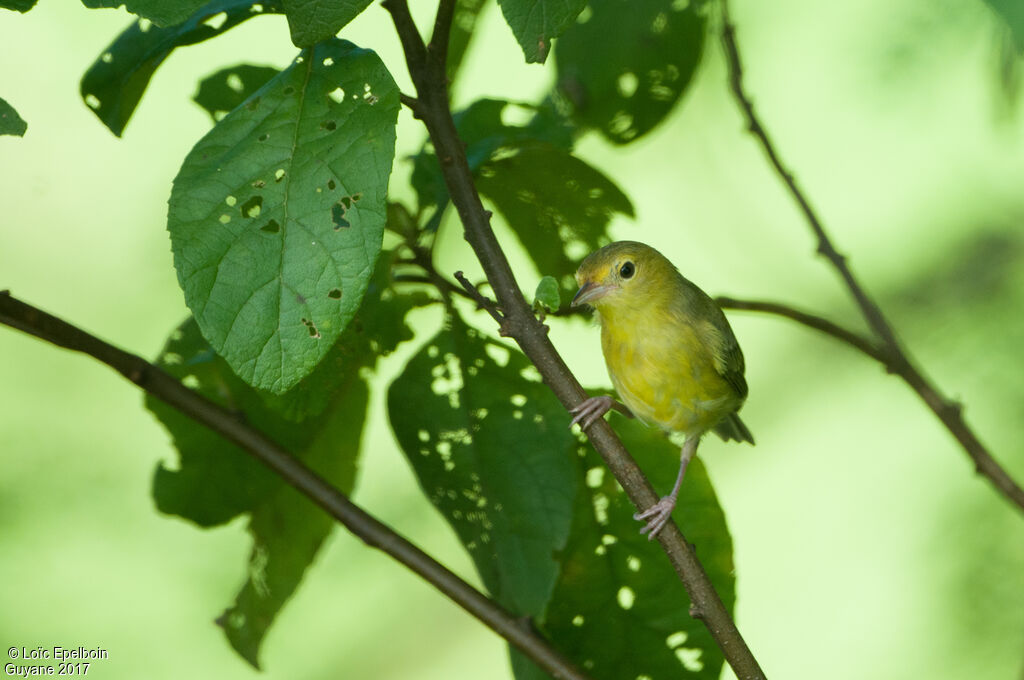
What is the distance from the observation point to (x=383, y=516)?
4582mm

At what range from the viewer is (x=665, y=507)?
1866mm

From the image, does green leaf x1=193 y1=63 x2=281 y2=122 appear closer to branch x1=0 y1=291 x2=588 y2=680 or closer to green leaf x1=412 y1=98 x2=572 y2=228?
green leaf x1=412 y1=98 x2=572 y2=228

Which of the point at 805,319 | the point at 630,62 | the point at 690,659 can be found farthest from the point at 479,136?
the point at 690,659

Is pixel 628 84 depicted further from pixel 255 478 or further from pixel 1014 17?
pixel 1014 17

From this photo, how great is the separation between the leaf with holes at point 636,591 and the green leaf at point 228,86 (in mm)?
1150

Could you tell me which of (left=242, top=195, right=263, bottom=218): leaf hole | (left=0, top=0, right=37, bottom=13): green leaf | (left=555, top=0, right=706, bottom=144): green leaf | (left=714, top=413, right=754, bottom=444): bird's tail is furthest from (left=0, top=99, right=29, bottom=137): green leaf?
(left=714, top=413, right=754, bottom=444): bird's tail

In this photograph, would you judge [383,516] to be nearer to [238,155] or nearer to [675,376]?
[675,376]

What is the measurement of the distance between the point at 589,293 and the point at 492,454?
22.8 inches

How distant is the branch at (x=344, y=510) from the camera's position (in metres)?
1.92

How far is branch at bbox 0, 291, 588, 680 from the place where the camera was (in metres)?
1.92

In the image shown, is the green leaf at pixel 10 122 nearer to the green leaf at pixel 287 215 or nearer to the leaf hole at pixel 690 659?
the green leaf at pixel 287 215

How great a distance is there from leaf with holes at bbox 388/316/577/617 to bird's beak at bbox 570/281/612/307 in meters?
0.33

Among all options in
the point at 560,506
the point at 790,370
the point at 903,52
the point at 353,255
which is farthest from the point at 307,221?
the point at 790,370

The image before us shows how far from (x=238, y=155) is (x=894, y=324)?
364 centimetres
